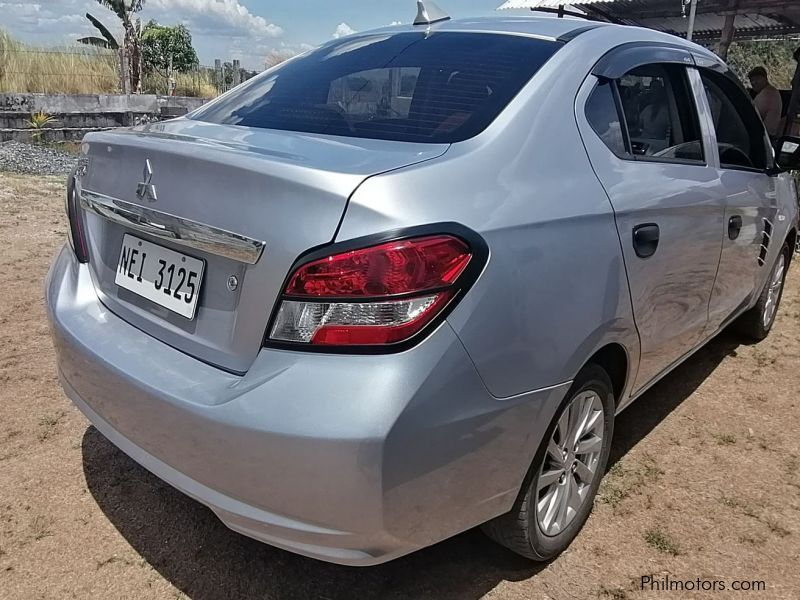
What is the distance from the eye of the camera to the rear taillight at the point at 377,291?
56.3 inches

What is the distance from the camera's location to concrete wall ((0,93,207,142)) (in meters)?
11.7

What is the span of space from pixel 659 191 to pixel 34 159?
991cm

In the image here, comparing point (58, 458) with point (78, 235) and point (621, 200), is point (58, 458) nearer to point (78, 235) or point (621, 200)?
point (78, 235)

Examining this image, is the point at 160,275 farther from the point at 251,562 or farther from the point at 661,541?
the point at 661,541

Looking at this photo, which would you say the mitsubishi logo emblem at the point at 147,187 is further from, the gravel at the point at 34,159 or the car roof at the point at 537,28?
the gravel at the point at 34,159

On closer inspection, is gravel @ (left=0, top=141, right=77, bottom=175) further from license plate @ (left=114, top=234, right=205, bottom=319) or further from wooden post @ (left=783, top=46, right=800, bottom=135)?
wooden post @ (left=783, top=46, right=800, bottom=135)

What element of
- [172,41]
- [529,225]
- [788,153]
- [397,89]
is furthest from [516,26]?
[172,41]

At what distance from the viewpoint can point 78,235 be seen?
2131 mm

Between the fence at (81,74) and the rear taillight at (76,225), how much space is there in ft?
43.5

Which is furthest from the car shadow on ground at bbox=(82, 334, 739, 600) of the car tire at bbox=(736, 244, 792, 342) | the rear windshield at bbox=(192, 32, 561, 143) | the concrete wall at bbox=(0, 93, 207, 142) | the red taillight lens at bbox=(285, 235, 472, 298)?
the concrete wall at bbox=(0, 93, 207, 142)

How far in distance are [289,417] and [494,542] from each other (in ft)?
3.48

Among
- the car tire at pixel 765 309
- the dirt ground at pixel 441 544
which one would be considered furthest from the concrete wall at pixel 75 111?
the car tire at pixel 765 309

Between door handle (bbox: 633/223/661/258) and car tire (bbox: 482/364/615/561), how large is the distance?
15.5 inches

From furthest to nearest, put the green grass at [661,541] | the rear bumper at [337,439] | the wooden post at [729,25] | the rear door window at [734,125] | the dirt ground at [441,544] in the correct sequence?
the wooden post at [729,25], the rear door window at [734,125], the green grass at [661,541], the dirt ground at [441,544], the rear bumper at [337,439]
